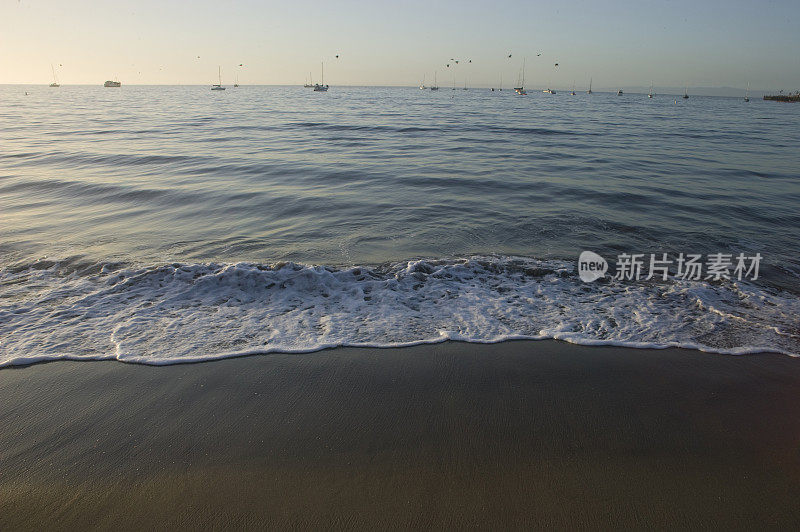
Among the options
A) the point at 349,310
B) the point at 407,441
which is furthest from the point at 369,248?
the point at 407,441

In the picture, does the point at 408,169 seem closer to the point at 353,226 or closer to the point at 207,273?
the point at 353,226

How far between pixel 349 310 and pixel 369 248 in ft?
7.96

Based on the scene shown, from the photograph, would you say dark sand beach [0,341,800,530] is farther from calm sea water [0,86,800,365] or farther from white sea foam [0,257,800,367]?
calm sea water [0,86,800,365]

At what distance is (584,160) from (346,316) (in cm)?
1494

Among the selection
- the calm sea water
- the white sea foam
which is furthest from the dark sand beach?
the calm sea water

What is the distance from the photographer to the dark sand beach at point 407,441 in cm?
253

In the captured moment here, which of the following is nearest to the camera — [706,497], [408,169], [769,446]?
[706,497]

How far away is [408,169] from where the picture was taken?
15.1m

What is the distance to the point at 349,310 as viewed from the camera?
5191mm

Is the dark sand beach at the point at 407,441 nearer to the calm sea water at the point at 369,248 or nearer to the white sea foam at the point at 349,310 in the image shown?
the white sea foam at the point at 349,310

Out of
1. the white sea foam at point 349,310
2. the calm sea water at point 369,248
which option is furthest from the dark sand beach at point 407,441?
the calm sea water at point 369,248

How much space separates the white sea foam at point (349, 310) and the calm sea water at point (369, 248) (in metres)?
0.03

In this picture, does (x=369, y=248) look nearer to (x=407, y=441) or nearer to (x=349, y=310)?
(x=349, y=310)

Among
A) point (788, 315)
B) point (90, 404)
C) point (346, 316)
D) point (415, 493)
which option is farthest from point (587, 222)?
point (90, 404)
